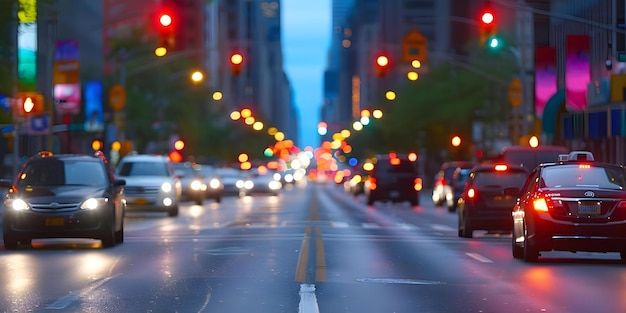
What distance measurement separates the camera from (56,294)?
15.4 meters

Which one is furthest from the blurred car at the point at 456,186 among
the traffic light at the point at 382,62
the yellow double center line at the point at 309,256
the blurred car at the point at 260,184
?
the blurred car at the point at 260,184

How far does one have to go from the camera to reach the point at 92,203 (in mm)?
24500

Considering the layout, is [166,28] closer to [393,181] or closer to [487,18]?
[487,18]

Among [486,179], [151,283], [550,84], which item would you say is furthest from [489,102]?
[151,283]

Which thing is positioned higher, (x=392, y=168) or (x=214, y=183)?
(x=392, y=168)

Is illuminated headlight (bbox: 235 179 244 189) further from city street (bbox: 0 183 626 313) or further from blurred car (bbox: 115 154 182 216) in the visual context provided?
city street (bbox: 0 183 626 313)

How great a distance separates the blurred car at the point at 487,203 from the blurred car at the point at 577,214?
7.74m

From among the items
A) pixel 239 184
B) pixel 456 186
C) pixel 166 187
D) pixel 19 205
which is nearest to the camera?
pixel 19 205

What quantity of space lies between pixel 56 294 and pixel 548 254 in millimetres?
10695

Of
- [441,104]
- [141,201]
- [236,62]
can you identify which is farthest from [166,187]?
[441,104]

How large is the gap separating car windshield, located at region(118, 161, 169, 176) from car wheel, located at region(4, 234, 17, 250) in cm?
1879

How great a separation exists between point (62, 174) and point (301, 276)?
362 inches

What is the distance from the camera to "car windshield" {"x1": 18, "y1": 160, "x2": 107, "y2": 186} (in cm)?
2556

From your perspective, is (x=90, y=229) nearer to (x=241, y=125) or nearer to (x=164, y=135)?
(x=164, y=135)
